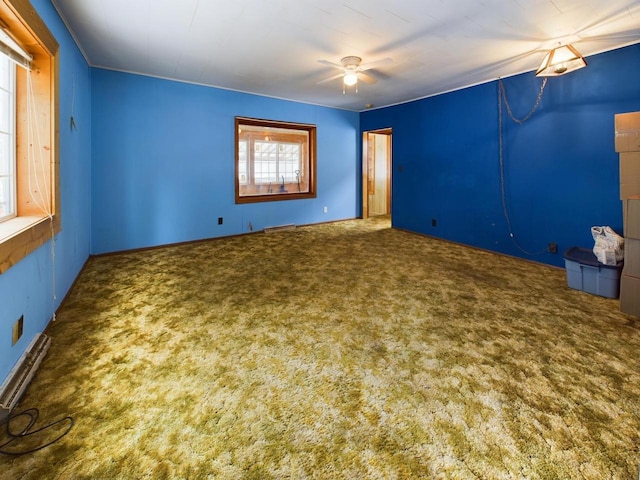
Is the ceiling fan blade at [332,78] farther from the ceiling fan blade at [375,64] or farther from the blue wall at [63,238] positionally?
the blue wall at [63,238]

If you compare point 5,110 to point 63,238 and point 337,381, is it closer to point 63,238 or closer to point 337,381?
point 63,238

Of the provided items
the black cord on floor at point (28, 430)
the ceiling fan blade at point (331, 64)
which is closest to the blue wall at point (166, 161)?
the ceiling fan blade at point (331, 64)

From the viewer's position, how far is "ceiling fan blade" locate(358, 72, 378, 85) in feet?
13.3

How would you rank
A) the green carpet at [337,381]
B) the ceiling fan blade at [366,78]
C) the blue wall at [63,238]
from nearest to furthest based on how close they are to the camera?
1. the green carpet at [337,381]
2. the blue wall at [63,238]
3. the ceiling fan blade at [366,78]

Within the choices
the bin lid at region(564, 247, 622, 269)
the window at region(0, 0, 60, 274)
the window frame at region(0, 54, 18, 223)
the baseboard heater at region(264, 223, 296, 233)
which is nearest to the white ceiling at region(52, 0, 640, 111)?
the window at region(0, 0, 60, 274)

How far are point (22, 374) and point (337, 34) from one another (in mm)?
3416

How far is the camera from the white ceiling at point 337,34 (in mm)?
2540

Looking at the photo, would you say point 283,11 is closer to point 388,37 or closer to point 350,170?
point 388,37

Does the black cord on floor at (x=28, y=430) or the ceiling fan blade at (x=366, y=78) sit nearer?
the black cord on floor at (x=28, y=430)

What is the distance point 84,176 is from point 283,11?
9.22 feet

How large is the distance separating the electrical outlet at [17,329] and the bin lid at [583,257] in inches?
166

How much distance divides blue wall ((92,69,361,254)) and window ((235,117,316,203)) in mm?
337

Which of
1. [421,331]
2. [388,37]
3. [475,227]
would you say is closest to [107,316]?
[421,331]

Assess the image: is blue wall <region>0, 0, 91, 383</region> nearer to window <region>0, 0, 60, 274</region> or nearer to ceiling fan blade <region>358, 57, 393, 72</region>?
window <region>0, 0, 60, 274</region>
